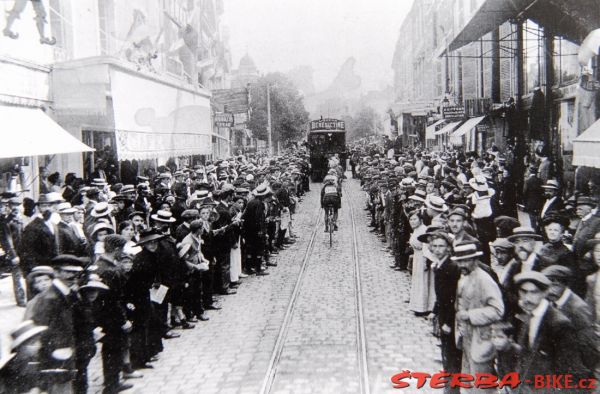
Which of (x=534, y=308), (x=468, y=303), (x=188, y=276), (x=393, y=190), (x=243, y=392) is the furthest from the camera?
(x=393, y=190)

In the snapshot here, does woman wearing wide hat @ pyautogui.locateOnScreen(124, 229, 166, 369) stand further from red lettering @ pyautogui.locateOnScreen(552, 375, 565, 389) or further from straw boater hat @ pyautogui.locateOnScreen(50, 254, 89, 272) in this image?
red lettering @ pyautogui.locateOnScreen(552, 375, 565, 389)

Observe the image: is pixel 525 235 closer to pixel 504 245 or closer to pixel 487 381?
pixel 504 245

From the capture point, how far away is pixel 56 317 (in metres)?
5.17

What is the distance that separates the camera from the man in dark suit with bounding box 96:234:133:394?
20.5ft

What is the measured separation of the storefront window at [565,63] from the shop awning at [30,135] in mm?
12467

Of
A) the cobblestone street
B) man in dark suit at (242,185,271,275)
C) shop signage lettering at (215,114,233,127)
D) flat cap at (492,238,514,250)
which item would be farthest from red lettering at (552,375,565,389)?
shop signage lettering at (215,114,233,127)

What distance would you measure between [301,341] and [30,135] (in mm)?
6597

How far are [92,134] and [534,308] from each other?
15.2m

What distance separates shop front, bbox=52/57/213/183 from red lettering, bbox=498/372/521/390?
31.9 feet

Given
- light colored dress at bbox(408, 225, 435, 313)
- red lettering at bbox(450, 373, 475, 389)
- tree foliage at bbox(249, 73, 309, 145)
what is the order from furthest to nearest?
1. tree foliage at bbox(249, 73, 309, 145)
2. light colored dress at bbox(408, 225, 435, 313)
3. red lettering at bbox(450, 373, 475, 389)

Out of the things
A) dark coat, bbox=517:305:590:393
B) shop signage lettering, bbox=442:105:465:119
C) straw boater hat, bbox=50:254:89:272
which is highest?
shop signage lettering, bbox=442:105:465:119

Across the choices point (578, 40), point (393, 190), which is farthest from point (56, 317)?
point (578, 40)

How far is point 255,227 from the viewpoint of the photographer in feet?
40.1

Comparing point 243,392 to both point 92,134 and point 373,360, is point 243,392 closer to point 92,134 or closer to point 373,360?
point 373,360
